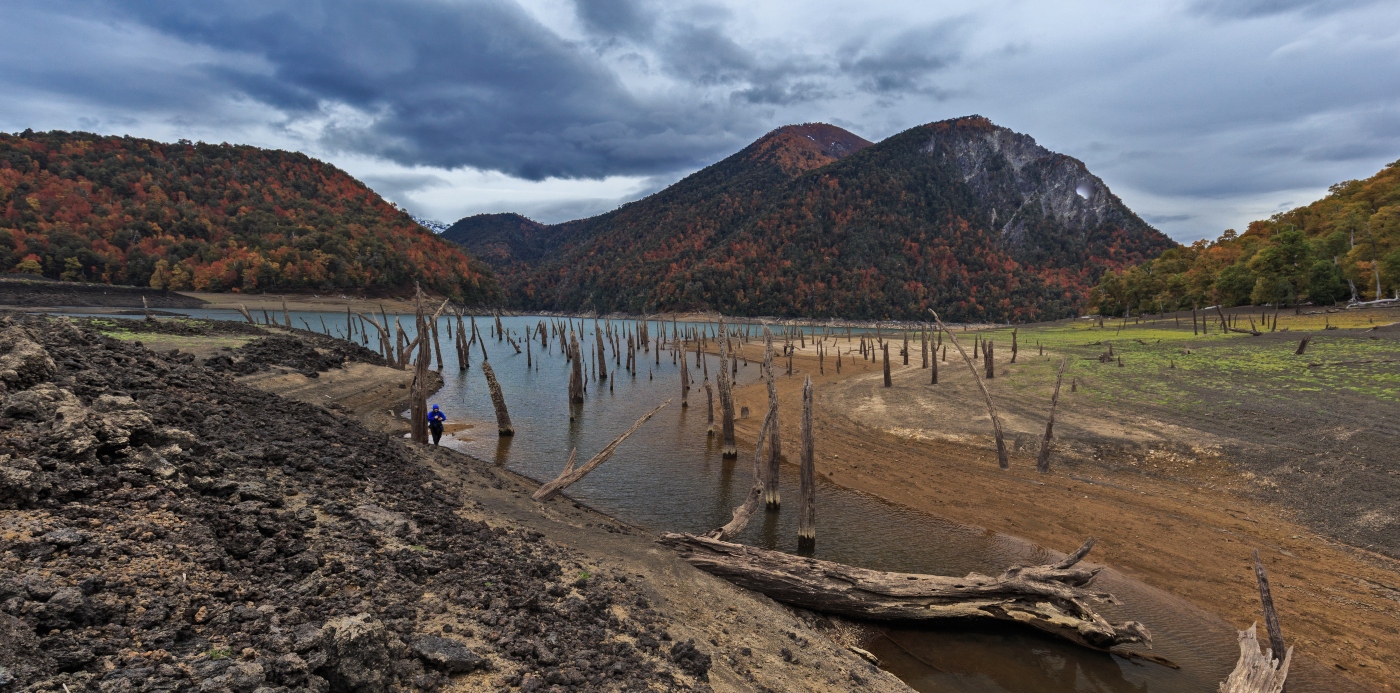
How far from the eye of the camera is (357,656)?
3391mm

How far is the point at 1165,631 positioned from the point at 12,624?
12.0 meters

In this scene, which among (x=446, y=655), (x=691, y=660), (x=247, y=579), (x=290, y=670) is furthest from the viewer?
(x=691, y=660)

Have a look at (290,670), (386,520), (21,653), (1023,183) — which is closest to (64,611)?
(21,653)

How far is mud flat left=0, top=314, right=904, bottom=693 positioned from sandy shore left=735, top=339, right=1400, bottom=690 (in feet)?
21.2

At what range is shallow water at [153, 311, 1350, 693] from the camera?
675cm

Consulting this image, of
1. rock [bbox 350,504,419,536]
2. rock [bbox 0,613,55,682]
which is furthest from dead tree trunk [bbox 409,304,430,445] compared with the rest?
rock [bbox 0,613,55,682]

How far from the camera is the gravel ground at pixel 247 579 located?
310cm

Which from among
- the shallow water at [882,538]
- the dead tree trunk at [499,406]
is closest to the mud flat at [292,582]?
the shallow water at [882,538]

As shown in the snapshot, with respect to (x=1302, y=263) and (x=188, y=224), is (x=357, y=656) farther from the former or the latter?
(x=188, y=224)

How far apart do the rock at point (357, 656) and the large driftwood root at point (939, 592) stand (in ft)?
17.5

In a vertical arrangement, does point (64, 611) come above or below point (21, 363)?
below

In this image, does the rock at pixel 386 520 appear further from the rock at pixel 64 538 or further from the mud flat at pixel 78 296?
the mud flat at pixel 78 296

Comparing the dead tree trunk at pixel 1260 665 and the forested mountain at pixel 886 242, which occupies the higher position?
the forested mountain at pixel 886 242

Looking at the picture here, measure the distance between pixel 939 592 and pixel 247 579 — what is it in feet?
26.6
